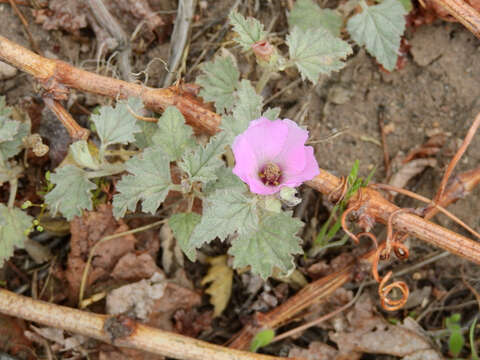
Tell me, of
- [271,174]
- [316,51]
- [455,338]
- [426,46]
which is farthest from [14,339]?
[426,46]

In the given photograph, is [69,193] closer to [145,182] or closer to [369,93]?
[145,182]

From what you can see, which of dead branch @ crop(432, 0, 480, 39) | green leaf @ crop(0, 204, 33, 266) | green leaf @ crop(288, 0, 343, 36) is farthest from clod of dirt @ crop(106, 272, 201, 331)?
dead branch @ crop(432, 0, 480, 39)

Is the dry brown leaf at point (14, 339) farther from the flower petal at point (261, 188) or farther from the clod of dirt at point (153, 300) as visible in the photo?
the flower petal at point (261, 188)

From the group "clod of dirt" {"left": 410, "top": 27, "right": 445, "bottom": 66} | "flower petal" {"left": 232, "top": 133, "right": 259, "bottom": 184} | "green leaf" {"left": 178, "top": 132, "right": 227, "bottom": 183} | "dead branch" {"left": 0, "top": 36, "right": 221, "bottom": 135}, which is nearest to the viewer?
"flower petal" {"left": 232, "top": 133, "right": 259, "bottom": 184}

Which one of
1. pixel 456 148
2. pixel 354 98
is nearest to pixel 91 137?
pixel 354 98

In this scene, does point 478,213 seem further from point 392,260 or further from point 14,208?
point 14,208

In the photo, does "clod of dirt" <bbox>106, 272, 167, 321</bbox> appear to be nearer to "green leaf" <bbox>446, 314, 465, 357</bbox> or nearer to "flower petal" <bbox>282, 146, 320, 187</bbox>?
"flower petal" <bbox>282, 146, 320, 187</bbox>

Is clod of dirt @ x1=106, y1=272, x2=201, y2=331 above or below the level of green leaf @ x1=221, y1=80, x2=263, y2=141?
below

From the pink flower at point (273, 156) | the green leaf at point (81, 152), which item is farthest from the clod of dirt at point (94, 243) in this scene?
the pink flower at point (273, 156)
